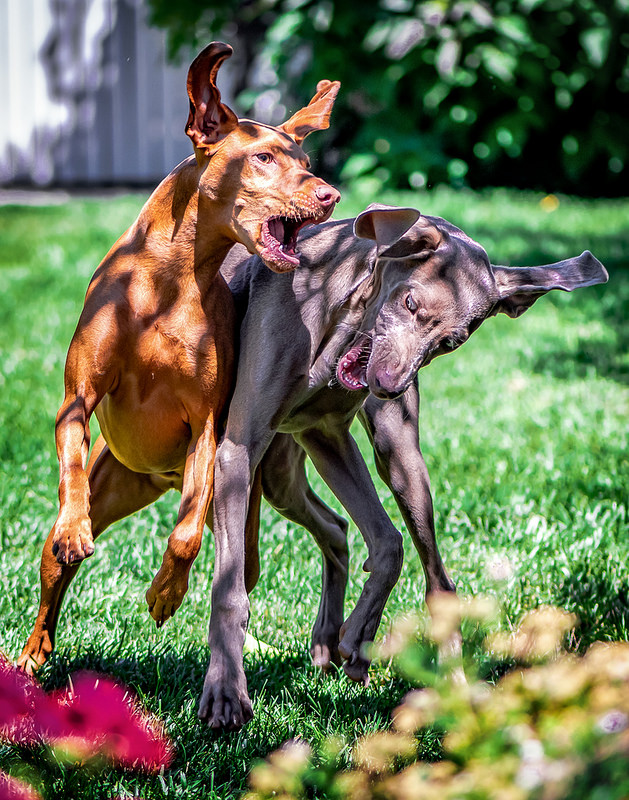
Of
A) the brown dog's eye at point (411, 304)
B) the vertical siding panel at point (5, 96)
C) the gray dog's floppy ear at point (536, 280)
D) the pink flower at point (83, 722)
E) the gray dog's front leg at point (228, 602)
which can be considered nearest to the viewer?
the pink flower at point (83, 722)

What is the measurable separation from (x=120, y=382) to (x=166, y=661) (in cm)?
98

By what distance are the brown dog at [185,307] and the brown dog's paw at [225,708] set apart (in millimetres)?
265

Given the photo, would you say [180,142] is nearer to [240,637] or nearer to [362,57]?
[362,57]

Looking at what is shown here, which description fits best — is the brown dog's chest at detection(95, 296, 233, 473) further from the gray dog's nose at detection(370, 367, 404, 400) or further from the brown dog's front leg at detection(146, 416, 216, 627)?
the gray dog's nose at detection(370, 367, 404, 400)

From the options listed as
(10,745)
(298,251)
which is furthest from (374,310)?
(10,745)

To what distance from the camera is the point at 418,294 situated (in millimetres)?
2918

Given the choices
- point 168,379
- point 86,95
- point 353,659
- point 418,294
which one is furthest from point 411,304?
point 86,95

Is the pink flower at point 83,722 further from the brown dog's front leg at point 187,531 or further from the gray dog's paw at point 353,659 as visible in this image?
the gray dog's paw at point 353,659

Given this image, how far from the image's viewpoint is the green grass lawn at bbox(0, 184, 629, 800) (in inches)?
121

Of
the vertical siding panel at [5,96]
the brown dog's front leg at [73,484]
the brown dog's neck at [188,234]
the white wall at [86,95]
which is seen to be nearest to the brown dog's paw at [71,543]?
the brown dog's front leg at [73,484]

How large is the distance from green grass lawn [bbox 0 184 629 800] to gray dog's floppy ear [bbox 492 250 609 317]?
1002 mm

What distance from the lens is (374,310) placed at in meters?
3.02

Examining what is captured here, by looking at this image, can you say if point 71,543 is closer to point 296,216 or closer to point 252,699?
point 252,699

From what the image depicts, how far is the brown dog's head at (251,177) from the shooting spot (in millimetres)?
2771
